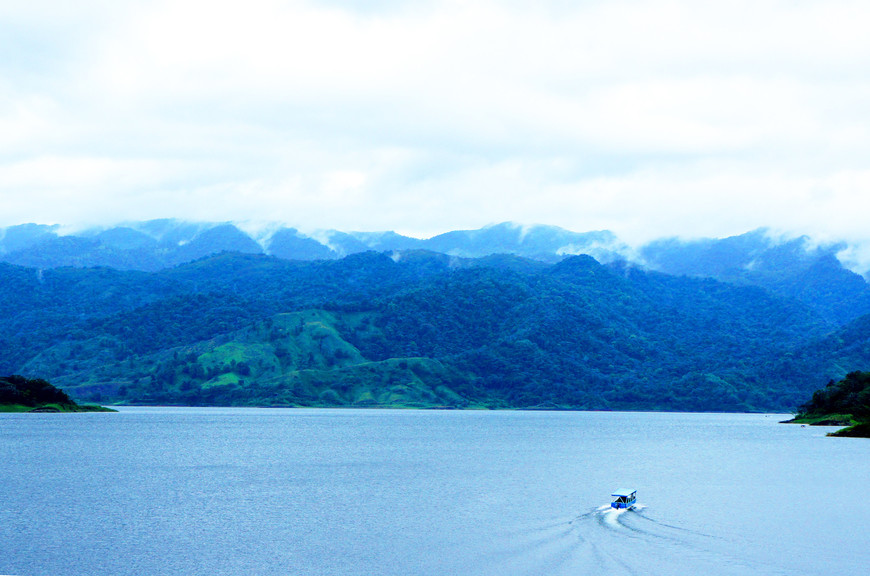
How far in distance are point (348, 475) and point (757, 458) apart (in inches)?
3498

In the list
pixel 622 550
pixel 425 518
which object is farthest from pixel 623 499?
pixel 622 550

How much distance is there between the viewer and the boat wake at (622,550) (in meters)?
66.6

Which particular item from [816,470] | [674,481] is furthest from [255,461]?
[816,470]

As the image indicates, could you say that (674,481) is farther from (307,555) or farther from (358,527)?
(307,555)

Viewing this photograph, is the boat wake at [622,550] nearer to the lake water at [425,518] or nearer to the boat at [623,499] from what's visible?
the lake water at [425,518]

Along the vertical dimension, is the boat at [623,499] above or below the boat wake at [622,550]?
above

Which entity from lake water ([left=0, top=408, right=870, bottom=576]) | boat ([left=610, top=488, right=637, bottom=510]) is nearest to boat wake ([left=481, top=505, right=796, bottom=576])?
lake water ([left=0, top=408, right=870, bottom=576])

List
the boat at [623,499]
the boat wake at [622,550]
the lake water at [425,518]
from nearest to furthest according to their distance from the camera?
the boat wake at [622,550] → the lake water at [425,518] → the boat at [623,499]

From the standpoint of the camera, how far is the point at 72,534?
80.2 meters

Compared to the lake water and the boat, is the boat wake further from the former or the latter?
the boat

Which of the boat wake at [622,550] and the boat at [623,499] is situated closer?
the boat wake at [622,550]

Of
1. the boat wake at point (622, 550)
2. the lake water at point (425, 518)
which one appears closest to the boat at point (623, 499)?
the lake water at point (425, 518)

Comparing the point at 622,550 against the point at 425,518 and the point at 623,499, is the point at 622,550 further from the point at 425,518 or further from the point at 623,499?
the point at 425,518

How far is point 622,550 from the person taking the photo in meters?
73.4
